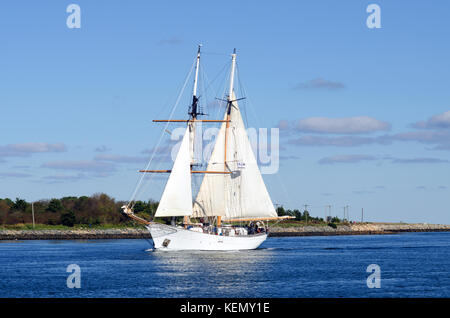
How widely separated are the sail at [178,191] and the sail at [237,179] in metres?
7.41

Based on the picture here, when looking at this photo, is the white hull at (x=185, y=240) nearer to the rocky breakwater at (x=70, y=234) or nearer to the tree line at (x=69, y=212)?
the rocky breakwater at (x=70, y=234)

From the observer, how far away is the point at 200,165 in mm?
100938

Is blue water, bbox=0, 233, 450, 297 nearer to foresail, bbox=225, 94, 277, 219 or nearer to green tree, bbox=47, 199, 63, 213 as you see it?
foresail, bbox=225, 94, 277, 219

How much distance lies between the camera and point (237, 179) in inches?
4085

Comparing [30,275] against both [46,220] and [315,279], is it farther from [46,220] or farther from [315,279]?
[46,220]

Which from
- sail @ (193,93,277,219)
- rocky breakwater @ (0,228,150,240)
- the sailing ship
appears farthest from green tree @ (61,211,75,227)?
sail @ (193,93,277,219)

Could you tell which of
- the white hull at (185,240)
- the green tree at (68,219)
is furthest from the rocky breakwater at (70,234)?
the white hull at (185,240)

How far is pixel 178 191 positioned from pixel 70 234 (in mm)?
78574

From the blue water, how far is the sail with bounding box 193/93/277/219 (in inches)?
307

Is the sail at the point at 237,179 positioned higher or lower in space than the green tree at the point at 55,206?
higher

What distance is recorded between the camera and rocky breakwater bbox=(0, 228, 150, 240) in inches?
6393

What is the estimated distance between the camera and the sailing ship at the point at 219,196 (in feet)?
311

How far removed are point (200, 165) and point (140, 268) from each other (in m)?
28.1
